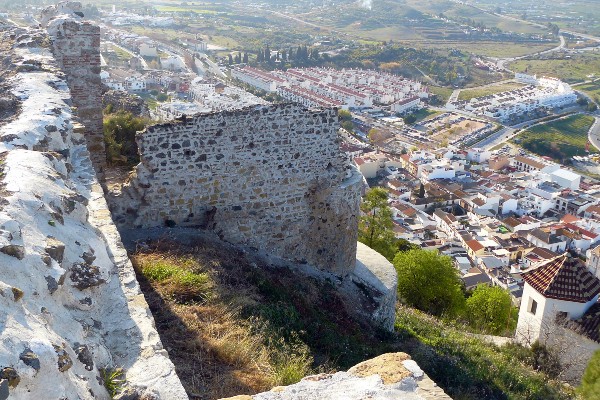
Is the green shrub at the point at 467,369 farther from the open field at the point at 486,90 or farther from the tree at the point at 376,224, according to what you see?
the open field at the point at 486,90

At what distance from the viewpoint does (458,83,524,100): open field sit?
7631 cm

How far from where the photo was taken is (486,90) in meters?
79.4

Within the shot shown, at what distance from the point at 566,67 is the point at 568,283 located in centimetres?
9168

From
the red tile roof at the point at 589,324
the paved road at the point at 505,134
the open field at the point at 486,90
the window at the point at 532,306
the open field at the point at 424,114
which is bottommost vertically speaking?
the paved road at the point at 505,134

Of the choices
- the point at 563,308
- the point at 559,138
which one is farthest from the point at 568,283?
the point at 559,138

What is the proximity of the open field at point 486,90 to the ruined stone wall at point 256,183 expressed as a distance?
235 feet

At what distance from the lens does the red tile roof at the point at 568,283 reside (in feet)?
37.5

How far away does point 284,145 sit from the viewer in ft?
23.5

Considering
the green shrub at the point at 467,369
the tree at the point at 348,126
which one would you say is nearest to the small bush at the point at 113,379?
the green shrub at the point at 467,369

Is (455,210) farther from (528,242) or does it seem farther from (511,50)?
(511,50)

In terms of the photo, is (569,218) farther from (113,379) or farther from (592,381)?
(113,379)

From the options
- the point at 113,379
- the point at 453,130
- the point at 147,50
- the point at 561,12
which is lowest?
the point at 453,130

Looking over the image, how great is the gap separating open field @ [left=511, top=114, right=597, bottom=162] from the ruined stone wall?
56885 millimetres

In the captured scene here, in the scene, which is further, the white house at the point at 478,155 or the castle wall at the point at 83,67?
the white house at the point at 478,155
